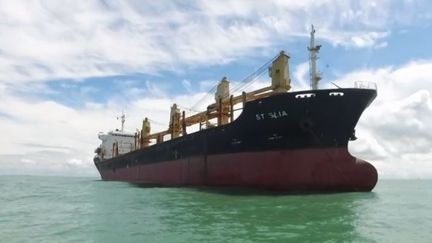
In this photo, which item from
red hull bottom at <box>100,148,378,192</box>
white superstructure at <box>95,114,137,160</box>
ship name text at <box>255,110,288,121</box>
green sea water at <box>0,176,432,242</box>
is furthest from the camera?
white superstructure at <box>95,114,137,160</box>

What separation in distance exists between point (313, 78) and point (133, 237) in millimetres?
14978

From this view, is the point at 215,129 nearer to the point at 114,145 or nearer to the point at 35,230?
the point at 35,230

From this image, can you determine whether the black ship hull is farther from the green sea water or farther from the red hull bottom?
the green sea water

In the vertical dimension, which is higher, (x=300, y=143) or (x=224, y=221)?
(x=300, y=143)

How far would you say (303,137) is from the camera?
18062 mm

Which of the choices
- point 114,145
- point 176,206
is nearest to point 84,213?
point 176,206

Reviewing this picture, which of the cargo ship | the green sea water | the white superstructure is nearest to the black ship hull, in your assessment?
the cargo ship

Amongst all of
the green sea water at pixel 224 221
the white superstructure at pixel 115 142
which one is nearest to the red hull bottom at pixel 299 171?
the green sea water at pixel 224 221

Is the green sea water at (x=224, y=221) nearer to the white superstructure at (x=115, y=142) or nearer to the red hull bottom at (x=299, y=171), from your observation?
the red hull bottom at (x=299, y=171)

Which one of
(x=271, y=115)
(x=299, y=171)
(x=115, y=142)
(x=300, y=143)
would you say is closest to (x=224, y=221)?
(x=299, y=171)

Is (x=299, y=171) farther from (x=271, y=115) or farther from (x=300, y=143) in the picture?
(x=271, y=115)

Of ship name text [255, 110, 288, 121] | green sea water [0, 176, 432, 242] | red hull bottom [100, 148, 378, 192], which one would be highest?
ship name text [255, 110, 288, 121]

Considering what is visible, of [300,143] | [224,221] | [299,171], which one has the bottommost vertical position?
[224,221]

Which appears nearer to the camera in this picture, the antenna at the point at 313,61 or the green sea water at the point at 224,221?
the green sea water at the point at 224,221
